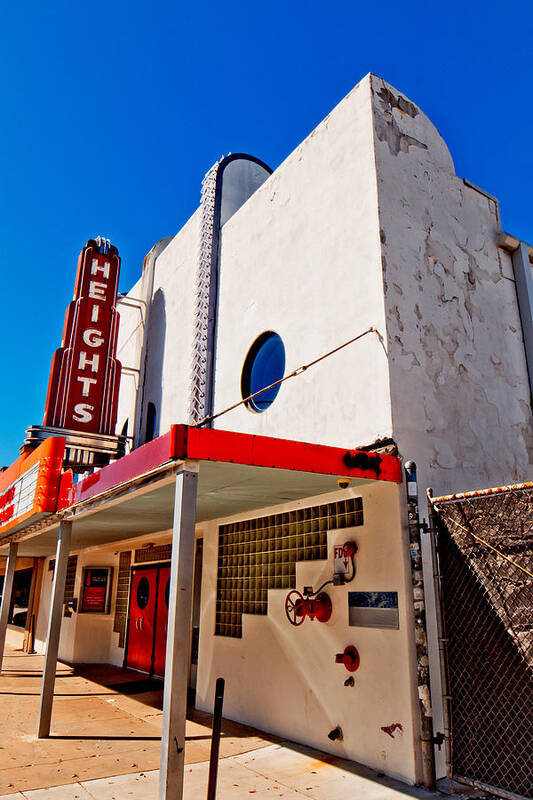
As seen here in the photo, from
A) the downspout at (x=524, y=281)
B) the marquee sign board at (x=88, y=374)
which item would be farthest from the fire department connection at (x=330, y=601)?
the marquee sign board at (x=88, y=374)

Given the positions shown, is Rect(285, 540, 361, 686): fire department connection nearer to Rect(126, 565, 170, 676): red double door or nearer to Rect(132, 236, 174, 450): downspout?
Rect(126, 565, 170, 676): red double door

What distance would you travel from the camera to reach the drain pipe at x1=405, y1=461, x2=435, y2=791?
5590 mm

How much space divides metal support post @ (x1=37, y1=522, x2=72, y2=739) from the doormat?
3.43 meters

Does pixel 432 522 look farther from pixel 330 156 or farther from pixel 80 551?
pixel 80 551

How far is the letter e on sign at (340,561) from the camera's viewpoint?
682 cm

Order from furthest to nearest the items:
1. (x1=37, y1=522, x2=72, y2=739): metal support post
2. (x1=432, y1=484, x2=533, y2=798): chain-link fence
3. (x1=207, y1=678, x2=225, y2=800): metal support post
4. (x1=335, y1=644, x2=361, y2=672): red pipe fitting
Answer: (x1=37, y1=522, x2=72, y2=739): metal support post < (x1=335, y1=644, x2=361, y2=672): red pipe fitting < (x1=432, y1=484, x2=533, y2=798): chain-link fence < (x1=207, y1=678, x2=225, y2=800): metal support post

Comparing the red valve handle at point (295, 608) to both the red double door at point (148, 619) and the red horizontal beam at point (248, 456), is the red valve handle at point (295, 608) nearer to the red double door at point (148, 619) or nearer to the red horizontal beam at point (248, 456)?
the red horizontal beam at point (248, 456)

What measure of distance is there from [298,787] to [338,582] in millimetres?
2090

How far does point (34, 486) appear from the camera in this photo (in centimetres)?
→ 906

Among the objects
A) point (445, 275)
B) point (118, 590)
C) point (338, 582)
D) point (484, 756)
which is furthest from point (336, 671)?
point (118, 590)

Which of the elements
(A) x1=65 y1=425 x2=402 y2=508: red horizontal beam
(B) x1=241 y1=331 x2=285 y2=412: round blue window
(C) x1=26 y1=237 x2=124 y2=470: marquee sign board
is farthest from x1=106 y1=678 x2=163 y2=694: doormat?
(A) x1=65 y1=425 x2=402 y2=508: red horizontal beam

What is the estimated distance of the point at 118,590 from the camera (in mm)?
15297

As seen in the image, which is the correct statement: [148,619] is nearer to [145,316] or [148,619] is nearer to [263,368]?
[263,368]

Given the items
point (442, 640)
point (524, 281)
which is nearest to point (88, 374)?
point (524, 281)
